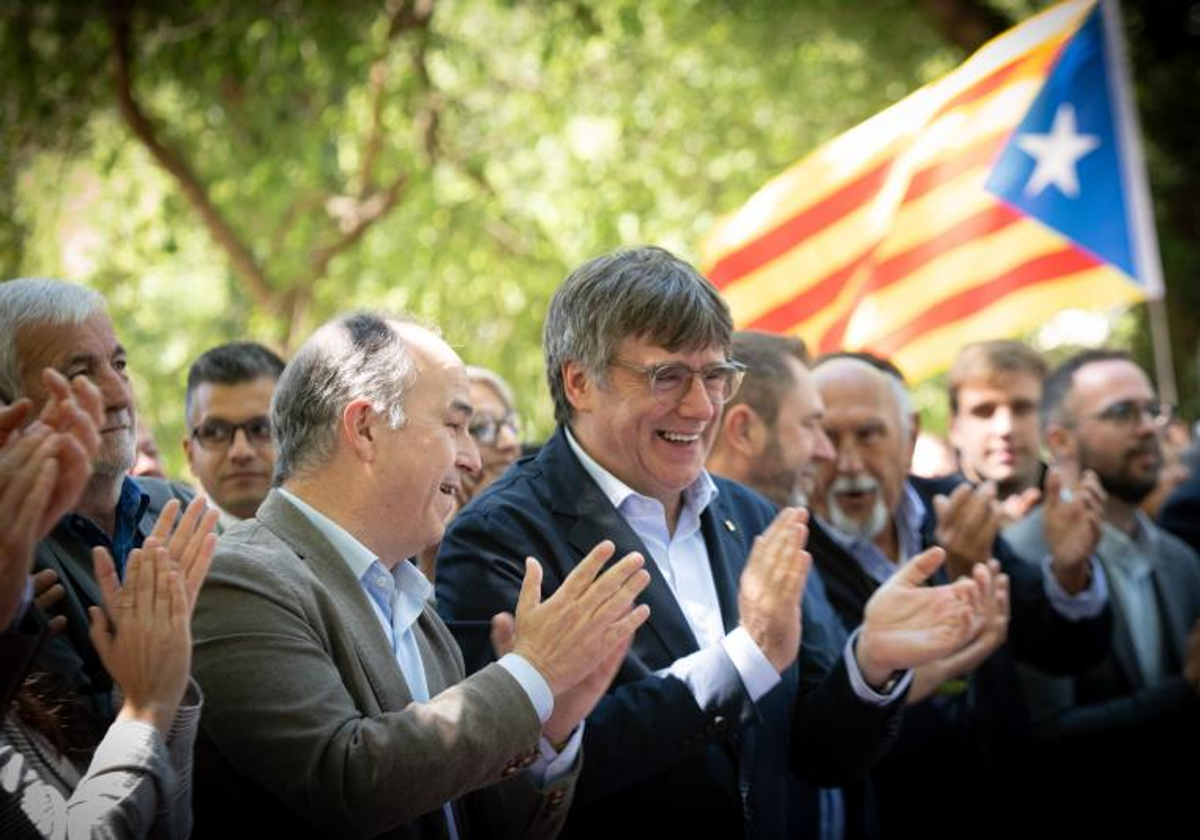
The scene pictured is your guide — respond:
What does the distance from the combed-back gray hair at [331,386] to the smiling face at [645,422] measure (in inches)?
28.9

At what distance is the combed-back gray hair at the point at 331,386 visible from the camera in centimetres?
Result: 306

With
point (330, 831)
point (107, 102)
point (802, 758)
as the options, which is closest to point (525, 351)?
point (107, 102)

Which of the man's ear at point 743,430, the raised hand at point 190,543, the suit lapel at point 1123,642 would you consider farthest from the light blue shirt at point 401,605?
the suit lapel at point 1123,642

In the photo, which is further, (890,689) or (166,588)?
(890,689)

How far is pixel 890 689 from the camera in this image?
3834 millimetres

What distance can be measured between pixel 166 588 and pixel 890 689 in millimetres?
1931

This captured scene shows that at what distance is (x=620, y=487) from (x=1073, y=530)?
2.13m

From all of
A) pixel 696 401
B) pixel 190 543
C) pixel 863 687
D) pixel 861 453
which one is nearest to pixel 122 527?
pixel 190 543

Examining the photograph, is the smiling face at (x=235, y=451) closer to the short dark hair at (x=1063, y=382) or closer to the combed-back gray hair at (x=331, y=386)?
the combed-back gray hair at (x=331, y=386)

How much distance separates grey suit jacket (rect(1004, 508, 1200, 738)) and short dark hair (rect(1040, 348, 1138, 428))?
695 mm

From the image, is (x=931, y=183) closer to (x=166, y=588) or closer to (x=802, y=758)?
(x=802, y=758)

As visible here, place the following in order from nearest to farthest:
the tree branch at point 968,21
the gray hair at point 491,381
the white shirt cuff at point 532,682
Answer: the white shirt cuff at point 532,682 < the gray hair at point 491,381 < the tree branch at point 968,21

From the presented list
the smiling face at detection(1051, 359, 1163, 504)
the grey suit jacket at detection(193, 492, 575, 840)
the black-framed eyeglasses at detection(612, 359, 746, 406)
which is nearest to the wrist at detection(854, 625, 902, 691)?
the black-framed eyeglasses at detection(612, 359, 746, 406)

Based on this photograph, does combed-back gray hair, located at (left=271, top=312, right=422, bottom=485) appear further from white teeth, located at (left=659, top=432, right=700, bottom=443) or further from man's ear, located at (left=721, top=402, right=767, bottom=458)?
man's ear, located at (left=721, top=402, right=767, bottom=458)
